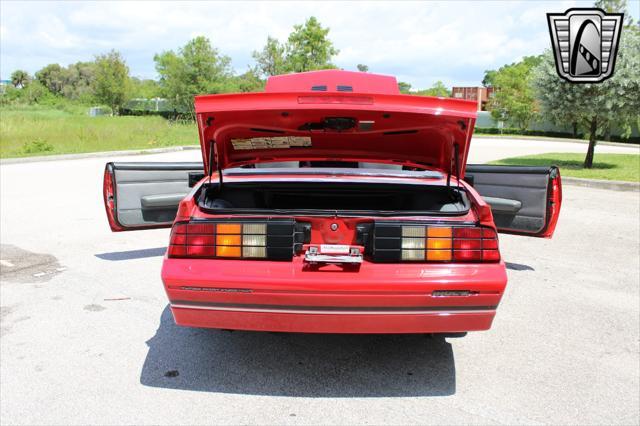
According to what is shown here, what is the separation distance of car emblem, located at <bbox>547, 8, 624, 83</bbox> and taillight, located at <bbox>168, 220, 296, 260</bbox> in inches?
571

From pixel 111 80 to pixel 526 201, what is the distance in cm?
6089

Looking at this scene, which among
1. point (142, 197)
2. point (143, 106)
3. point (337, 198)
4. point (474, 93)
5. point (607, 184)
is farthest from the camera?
point (474, 93)

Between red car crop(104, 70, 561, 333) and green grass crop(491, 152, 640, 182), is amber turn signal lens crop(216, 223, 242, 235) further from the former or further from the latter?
green grass crop(491, 152, 640, 182)

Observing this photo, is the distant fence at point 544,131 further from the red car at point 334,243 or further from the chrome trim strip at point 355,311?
the chrome trim strip at point 355,311

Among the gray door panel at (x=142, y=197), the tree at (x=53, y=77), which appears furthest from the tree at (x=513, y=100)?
the tree at (x=53, y=77)

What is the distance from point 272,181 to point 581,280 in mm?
3627

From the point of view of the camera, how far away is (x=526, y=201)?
4953mm

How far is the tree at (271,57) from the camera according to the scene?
4794cm

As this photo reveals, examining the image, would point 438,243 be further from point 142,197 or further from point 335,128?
point 142,197

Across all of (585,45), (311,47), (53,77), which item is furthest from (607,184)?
(53,77)

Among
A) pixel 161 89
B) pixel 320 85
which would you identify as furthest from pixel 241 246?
pixel 161 89

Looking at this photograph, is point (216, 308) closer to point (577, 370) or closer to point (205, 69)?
point (577, 370)

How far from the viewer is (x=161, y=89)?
5766cm

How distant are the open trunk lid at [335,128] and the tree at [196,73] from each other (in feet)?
157
